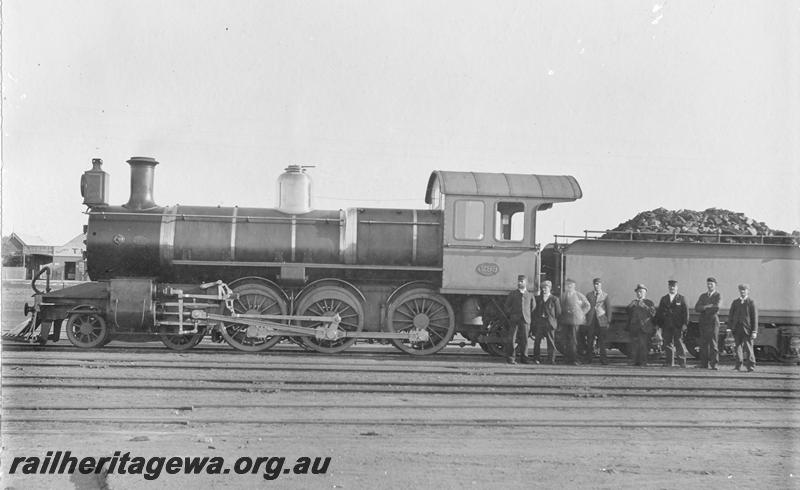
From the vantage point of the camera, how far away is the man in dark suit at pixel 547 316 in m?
12.5

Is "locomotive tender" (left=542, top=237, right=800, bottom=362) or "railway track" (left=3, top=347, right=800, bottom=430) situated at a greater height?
"locomotive tender" (left=542, top=237, right=800, bottom=362)

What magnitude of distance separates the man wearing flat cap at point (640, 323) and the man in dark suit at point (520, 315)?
73.3 inches

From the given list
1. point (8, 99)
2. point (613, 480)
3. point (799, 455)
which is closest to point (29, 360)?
point (8, 99)

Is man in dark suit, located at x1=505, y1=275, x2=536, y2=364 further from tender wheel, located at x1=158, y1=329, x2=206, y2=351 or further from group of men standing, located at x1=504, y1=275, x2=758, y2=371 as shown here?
tender wheel, located at x1=158, y1=329, x2=206, y2=351

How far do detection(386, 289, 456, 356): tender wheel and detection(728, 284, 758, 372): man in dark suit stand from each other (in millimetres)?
4837

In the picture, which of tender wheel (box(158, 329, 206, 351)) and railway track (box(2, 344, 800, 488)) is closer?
railway track (box(2, 344, 800, 488))

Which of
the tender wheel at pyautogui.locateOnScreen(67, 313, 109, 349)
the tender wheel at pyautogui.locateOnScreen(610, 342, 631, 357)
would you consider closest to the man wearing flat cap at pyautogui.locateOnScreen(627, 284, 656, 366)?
the tender wheel at pyautogui.locateOnScreen(610, 342, 631, 357)

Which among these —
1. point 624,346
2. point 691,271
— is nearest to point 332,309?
point 624,346

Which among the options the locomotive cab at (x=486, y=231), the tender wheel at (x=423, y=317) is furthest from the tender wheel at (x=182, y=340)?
the locomotive cab at (x=486, y=231)

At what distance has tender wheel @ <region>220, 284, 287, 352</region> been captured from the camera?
1258 cm

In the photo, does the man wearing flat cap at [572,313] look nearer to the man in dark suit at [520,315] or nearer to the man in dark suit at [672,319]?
the man in dark suit at [520,315]

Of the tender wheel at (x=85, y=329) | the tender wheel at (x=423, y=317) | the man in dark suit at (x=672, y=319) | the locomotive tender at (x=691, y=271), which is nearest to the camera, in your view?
the tender wheel at (x=85, y=329)

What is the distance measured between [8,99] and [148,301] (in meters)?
5.63

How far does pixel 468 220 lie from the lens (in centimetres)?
1275
